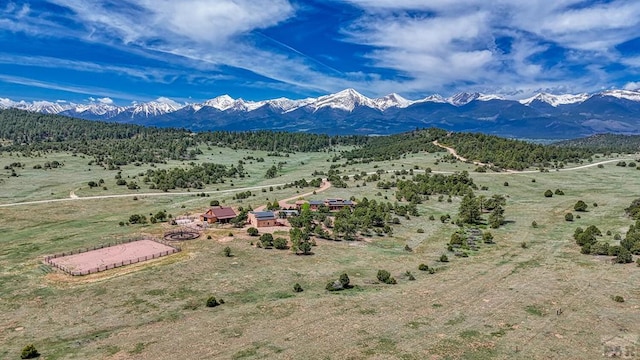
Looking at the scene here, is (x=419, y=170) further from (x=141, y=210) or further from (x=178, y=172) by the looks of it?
(x=141, y=210)

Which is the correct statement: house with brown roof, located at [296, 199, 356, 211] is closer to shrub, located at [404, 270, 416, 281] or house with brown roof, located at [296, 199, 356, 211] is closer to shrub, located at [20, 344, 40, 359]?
shrub, located at [404, 270, 416, 281]

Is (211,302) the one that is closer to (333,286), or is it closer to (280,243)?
(333,286)

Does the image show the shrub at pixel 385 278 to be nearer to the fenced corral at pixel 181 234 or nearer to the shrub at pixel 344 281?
the shrub at pixel 344 281

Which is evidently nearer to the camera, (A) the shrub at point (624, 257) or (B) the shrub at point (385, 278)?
(B) the shrub at point (385, 278)

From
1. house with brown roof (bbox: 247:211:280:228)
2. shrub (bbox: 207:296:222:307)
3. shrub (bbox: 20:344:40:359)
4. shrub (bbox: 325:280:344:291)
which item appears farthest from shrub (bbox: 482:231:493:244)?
shrub (bbox: 20:344:40:359)

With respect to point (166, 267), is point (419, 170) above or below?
above

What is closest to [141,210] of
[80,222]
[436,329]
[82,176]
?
[80,222]

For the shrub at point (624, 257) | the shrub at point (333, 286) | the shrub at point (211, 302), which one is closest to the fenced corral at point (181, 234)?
the shrub at point (211, 302)
